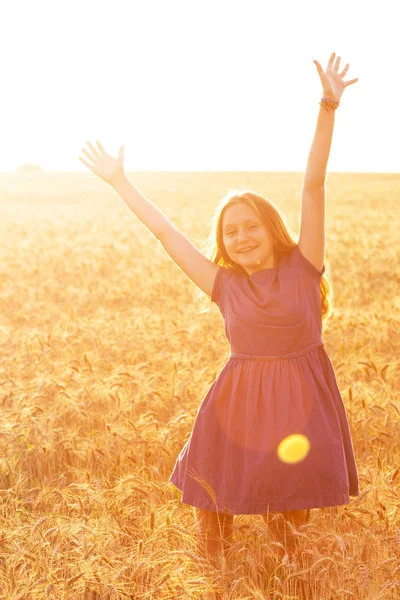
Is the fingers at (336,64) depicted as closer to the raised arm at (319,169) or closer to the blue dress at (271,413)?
the raised arm at (319,169)

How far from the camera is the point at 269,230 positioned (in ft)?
10.8

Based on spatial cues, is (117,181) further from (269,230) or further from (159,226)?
(269,230)

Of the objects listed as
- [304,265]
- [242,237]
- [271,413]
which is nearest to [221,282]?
[242,237]

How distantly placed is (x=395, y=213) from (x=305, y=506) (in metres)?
20.8

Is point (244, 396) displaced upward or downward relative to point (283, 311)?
downward

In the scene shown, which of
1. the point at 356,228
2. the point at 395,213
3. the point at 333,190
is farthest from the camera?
the point at 333,190

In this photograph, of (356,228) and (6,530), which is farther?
(356,228)

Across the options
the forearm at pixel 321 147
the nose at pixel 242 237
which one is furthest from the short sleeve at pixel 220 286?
the forearm at pixel 321 147

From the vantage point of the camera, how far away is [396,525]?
11.1 feet

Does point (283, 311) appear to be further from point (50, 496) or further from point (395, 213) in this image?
point (395, 213)

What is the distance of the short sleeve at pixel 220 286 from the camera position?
3305mm

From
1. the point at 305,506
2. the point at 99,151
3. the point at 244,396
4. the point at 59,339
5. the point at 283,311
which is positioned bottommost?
the point at 59,339

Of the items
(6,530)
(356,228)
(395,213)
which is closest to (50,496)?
(6,530)

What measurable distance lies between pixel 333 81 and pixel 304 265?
31.7 inches
